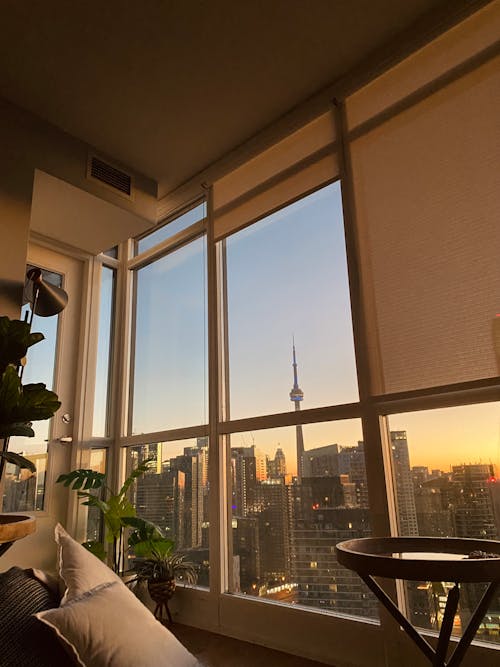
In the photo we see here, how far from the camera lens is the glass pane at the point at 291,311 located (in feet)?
9.70

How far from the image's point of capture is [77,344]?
4.20m

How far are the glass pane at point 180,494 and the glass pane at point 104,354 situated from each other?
47 cm

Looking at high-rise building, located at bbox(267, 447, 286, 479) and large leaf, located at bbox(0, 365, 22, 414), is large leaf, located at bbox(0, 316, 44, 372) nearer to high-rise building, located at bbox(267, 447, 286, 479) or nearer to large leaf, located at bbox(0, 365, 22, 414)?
large leaf, located at bbox(0, 365, 22, 414)

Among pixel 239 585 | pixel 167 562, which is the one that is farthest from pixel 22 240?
pixel 239 585

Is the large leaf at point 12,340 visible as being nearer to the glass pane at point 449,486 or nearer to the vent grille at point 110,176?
the vent grille at point 110,176

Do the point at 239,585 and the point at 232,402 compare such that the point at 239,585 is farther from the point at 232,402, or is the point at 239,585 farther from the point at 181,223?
the point at 181,223

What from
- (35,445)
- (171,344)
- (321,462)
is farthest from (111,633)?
(171,344)

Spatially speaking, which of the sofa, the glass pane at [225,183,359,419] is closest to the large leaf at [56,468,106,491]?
the glass pane at [225,183,359,419]

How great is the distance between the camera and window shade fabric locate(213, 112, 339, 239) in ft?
10.6

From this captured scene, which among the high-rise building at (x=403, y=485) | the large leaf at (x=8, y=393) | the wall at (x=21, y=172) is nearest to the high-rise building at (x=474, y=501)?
the high-rise building at (x=403, y=485)

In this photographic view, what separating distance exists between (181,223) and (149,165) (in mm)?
552

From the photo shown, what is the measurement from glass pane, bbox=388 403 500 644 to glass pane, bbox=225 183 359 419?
0.47 m

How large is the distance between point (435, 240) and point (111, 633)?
2.20 m

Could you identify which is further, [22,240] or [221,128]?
[221,128]
